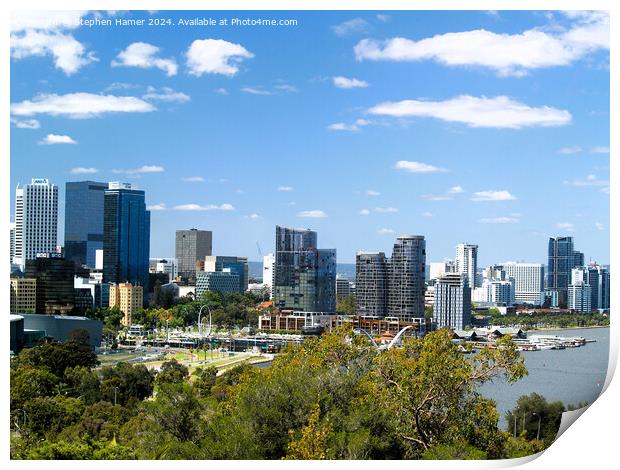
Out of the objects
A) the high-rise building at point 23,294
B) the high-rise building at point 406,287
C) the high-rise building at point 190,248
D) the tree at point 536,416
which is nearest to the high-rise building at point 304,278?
the high-rise building at point 406,287

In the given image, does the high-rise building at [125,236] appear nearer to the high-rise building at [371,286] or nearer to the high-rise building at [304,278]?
the high-rise building at [304,278]

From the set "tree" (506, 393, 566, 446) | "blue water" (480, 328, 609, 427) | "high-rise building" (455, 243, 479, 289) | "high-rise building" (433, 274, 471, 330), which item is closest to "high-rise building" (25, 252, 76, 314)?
"blue water" (480, 328, 609, 427)

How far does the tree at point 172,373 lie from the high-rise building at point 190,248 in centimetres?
130

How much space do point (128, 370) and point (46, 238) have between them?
1.59 meters

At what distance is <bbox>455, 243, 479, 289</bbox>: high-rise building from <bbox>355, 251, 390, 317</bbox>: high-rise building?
1.20m

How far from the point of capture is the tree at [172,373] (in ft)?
28.1

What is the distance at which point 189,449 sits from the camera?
16.9 ft

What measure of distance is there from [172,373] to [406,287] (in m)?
5.23

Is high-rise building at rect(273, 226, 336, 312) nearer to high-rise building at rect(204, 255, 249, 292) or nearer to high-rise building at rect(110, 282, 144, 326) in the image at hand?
high-rise building at rect(204, 255, 249, 292)

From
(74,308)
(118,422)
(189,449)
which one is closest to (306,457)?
(189,449)

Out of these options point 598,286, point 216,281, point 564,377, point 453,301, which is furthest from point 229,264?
point 598,286

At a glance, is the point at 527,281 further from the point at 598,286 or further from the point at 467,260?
the point at 598,286

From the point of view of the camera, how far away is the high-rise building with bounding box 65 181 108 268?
852cm
